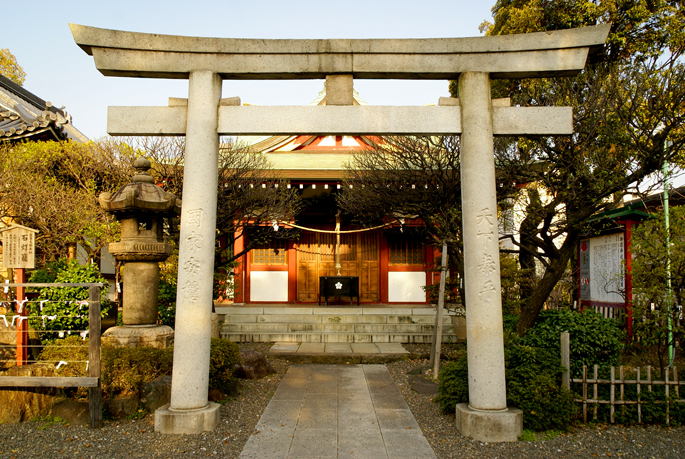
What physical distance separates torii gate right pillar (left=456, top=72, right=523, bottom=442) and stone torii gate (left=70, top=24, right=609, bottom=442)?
11 millimetres

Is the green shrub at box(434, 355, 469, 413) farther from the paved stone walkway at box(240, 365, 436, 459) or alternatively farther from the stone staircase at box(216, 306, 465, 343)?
the stone staircase at box(216, 306, 465, 343)

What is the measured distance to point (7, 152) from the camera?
37.6 ft

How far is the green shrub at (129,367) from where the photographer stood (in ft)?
18.0

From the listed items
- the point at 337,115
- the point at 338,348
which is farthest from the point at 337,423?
the point at 338,348

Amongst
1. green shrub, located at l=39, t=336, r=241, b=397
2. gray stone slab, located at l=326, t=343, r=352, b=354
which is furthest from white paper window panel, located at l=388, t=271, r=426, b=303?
green shrub, located at l=39, t=336, r=241, b=397

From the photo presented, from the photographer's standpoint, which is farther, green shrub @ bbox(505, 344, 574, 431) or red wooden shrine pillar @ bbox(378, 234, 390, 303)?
red wooden shrine pillar @ bbox(378, 234, 390, 303)

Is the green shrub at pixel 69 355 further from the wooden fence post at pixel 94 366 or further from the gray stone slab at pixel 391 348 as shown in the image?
the gray stone slab at pixel 391 348

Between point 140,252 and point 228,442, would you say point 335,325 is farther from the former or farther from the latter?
point 228,442

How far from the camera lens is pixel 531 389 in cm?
511

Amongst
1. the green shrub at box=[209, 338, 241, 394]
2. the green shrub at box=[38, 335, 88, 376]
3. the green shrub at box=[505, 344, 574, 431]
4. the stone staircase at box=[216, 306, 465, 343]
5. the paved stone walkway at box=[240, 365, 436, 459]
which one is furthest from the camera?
the stone staircase at box=[216, 306, 465, 343]

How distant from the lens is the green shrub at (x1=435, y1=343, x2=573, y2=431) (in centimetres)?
505

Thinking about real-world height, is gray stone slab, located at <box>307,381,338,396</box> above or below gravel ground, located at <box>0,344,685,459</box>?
below

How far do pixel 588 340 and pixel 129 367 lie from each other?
5.65 m

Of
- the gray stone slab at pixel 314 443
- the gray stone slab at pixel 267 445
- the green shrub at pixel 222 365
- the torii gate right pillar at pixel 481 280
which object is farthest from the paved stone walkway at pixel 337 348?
the torii gate right pillar at pixel 481 280
